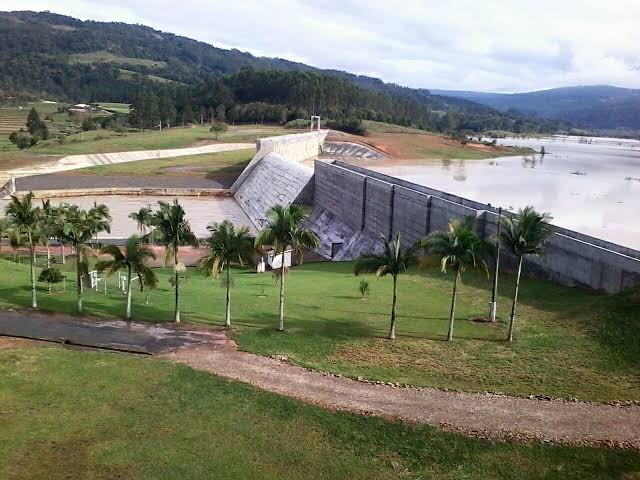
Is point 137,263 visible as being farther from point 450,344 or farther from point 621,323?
Answer: point 621,323

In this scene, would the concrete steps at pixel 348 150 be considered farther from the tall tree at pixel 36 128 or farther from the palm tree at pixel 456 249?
the palm tree at pixel 456 249

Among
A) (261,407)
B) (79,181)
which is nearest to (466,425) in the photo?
(261,407)

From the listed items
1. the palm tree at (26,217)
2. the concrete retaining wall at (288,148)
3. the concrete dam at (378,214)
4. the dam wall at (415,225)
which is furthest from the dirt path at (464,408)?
the concrete retaining wall at (288,148)

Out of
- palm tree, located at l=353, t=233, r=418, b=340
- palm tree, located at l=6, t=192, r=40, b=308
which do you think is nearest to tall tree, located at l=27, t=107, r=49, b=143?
palm tree, located at l=6, t=192, r=40, b=308

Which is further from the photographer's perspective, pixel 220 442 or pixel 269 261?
pixel 269 261

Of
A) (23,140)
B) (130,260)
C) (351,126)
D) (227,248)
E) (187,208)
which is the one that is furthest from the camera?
(351,126)

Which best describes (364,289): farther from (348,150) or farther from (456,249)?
(348,150)

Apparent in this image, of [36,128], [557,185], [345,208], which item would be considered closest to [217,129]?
[36,128]

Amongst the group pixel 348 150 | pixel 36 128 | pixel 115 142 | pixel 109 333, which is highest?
pixel 36 128
